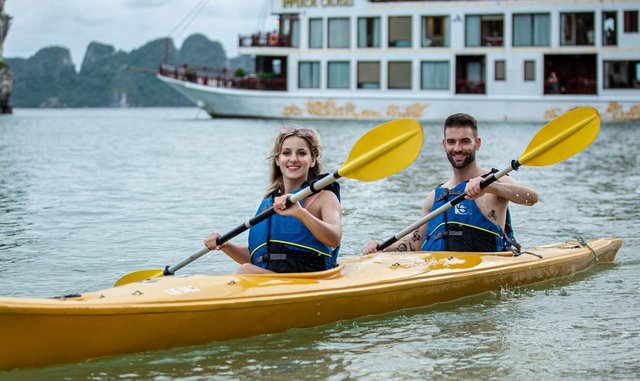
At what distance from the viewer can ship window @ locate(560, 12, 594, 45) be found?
126ft

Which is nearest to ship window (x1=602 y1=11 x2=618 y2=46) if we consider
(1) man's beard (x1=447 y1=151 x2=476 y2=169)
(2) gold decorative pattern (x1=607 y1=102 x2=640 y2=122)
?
(2) gold decorative pattern (x1=607 y1=102 x2=640 y2=122)

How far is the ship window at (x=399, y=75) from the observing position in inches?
1556

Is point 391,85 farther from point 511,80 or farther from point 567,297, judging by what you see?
point 567,297

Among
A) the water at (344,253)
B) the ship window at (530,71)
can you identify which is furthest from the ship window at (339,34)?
the water at (344,253)

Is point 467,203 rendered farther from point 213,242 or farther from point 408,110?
point 408,110

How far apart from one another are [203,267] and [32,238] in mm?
2525

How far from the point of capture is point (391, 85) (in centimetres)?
3962

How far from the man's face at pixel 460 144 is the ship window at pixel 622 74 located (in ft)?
108

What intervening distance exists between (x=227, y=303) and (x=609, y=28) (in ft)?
118

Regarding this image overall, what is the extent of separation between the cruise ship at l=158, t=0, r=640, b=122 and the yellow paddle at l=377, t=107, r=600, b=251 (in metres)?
30.7

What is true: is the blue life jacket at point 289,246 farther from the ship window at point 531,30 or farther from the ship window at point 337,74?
the ship window at point 337,74

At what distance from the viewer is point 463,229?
292 inches

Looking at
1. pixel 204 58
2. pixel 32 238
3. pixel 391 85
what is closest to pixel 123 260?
pixel 32 238

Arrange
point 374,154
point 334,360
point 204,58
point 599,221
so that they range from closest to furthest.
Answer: point 334,360 < point 374,154 < point 599,221 < point 204,58
